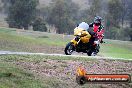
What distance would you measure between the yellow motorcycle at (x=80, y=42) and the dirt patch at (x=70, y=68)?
0.94 meters

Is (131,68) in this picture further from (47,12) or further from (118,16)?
(47,12)

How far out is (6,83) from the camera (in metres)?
14.1

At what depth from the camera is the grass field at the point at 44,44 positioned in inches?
1437

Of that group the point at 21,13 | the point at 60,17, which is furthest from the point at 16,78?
the point at 60,17

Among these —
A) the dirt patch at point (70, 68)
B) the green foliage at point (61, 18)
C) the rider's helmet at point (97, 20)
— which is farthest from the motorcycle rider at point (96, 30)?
the green foliage at point (61, 18)

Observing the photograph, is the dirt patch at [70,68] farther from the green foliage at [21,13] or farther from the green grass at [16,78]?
the green foliage at [21,13]

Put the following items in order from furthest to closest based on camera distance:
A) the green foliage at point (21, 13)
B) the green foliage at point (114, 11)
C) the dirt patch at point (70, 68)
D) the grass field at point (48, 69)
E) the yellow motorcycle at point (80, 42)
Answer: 1. the green foliage at point (114, 11)
2. the green foliage at point (21, 13)
3. the yellow motorcycle at point (80, 42)
4. the dirt patch at point (70, 68)
5. the grass field at point (48, 69)

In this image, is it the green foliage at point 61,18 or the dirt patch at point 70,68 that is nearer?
the dirt patch at point 70,68

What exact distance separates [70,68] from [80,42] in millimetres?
1613

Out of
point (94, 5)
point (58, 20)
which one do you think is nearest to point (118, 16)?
point (94, 5)

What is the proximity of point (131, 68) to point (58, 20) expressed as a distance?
62.9 metres

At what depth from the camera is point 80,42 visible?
1780 centimetres

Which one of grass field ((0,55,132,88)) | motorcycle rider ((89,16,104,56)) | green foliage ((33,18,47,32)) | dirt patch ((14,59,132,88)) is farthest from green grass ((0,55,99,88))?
green foliage ((33,18,47,32))

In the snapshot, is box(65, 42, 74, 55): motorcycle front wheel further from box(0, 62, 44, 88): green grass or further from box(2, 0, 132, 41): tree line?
box(2, 0, 132, 41): tree line
